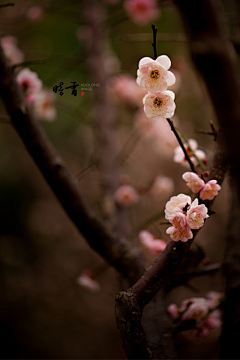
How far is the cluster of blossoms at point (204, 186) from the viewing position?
→ 459 mm

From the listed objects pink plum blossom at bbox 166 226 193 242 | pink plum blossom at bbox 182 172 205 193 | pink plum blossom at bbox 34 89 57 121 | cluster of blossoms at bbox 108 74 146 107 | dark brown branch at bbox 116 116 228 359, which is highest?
cluster of blossoms at bbox 108 74 146 107

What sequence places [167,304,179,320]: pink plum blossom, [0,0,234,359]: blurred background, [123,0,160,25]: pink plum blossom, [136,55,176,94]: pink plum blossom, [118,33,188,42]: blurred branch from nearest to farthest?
1. [136,55,176,94]: pink plum blossom
2. [167,304,179,320]: pink plum blossom
3. [118,33,188,42]: blurred branch
4. [123,0,160,25]: pink plum blossom
5. [0,0,234,359]: blurred background

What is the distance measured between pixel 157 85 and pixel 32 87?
493 mm

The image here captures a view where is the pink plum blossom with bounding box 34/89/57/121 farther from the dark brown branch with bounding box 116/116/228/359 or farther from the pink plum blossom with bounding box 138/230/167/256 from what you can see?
the dark brown branch with bounding box 116/116/228/359

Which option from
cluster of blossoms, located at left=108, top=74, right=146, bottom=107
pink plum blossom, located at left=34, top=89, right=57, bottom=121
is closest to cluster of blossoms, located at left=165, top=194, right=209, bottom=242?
pink plum blossom, located at left=34, top=89, right=57, bottom=121

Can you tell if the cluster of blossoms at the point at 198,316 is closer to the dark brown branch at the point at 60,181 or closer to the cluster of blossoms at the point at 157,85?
the dark brown branch at the point at 60,181

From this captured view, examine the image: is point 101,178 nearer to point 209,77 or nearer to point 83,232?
point 83,232

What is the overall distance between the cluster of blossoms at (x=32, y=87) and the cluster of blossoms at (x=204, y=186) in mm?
541

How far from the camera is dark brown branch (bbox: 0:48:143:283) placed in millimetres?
583

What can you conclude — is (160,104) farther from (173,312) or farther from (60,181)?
(173,312)

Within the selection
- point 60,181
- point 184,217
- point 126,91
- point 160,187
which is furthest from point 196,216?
point 126,91

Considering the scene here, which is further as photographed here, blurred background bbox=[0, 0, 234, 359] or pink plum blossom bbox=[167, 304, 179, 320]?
blurred background bbox=[0, 0, 234, 359]

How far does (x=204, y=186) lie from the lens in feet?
1.52

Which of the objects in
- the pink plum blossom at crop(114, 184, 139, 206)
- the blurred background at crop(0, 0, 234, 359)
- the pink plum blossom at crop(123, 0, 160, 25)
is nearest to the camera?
the pink plum blossom at crop(114, 184, 139, 206)
